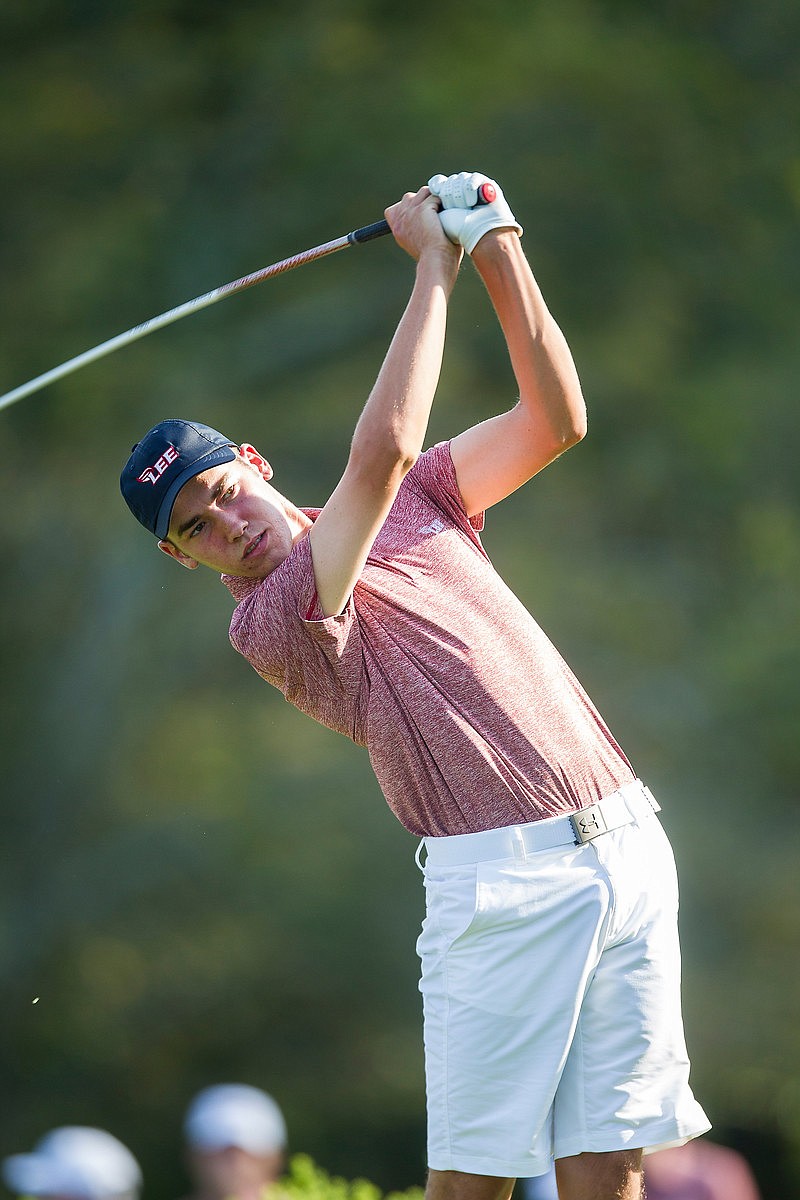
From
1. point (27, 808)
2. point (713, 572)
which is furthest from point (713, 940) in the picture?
point (27, 808)

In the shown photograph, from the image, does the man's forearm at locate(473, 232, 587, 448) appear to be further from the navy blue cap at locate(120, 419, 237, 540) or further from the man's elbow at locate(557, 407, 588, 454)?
the navy blue cap at locate(120, 419, 237, 540)

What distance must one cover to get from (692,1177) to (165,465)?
308 cm

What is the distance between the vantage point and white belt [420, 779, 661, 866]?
238 centimetres

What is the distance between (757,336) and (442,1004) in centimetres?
695

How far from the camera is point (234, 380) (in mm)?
8805

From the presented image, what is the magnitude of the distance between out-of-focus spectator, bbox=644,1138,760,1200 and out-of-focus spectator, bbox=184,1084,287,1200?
127 centimetres

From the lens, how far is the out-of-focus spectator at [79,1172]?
4.69 meters

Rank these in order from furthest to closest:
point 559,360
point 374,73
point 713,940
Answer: point 374,73, point 713,940, point 559,360

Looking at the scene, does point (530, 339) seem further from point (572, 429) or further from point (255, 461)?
point (255, 461)

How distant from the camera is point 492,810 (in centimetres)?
239

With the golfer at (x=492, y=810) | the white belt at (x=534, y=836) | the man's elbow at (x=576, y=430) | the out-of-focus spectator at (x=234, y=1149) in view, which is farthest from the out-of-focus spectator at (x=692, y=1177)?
the man's elbow at (x=576, y=430)

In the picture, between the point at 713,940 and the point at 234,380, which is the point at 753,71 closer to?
the point at 234,380

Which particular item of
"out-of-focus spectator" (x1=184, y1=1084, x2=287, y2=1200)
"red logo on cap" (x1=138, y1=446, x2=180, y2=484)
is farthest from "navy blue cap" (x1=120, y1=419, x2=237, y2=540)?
"out-of-focus spectator" (x1=184, y1=1084, x2=287, y2=1200)

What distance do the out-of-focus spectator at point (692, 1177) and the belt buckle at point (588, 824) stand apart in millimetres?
2520
